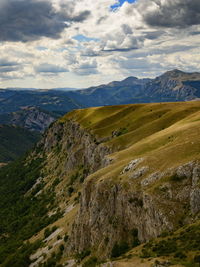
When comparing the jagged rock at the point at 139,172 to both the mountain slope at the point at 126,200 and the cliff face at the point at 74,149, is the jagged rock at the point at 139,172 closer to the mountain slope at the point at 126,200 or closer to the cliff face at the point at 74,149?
the mountain slope at the point at 126,200

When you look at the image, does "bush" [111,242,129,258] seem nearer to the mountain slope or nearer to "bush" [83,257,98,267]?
the mountain slope

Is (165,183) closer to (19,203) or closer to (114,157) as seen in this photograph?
(114,157)

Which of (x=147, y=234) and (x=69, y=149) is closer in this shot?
(x=147, y=234)

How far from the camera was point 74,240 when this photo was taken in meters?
55.0

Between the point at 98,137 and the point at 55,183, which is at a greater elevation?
the point at 98,137

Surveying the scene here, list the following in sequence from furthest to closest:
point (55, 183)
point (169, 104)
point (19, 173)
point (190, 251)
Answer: point (19, 173), point (55, 183), point (169, 104), point (190, 251)

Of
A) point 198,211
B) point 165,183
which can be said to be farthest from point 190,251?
point 165,183

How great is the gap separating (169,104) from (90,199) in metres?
73.7

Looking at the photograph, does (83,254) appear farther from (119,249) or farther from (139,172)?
(139,172)

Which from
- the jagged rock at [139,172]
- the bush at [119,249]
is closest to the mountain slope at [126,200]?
the jagged rock at [139,172]

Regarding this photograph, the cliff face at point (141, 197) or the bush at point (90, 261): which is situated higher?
the cliff face at point (141, 197)

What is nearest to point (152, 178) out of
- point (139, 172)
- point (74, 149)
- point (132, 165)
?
point (139, 172)

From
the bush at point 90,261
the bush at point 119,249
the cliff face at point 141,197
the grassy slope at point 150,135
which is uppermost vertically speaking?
the grassy slope at point 150,135

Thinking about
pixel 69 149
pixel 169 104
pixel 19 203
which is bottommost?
pixel 19 203
